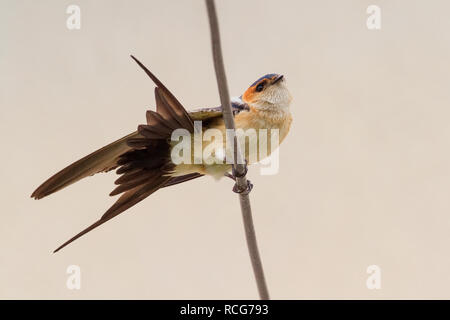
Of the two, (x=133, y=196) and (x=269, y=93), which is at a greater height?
(x=269, y=93)

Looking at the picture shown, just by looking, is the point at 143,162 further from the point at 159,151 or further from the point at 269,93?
the point at 269,93

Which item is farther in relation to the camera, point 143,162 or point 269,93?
point 269,93

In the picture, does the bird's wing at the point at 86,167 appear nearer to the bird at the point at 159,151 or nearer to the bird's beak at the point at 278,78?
the bird at the point at 159,151

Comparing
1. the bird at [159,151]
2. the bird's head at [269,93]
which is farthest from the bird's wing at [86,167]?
the bird's head at [269,93]

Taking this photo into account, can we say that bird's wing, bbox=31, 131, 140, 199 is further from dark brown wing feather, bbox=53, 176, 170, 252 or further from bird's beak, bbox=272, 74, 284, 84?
bird's beak, bbox=272, 74, 284, 84

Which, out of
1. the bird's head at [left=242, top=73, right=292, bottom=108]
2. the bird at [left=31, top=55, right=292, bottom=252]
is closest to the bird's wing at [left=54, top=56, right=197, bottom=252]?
the bird at [left=31, top=55, right=292, bottom=252]

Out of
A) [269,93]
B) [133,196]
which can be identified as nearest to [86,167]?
[133,196]
